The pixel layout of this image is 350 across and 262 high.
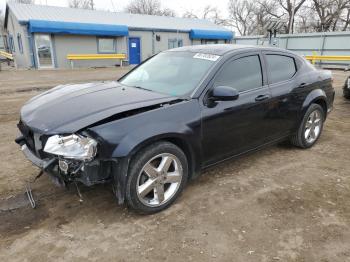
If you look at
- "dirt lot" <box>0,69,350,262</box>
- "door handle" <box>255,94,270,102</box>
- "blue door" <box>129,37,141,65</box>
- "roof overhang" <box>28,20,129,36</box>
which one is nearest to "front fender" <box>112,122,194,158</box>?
"dirt lot" <box>0,69,350,262</box>

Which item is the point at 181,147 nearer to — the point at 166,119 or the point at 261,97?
the point at 166,119

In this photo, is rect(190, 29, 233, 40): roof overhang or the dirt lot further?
rect(190, 29, 233, 40): roof overhang

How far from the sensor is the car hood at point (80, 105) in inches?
113

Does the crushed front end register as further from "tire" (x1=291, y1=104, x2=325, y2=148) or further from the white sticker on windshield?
"tire" (x1=291, y1=104, x2=325, y2=148)

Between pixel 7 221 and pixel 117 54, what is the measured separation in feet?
69.5

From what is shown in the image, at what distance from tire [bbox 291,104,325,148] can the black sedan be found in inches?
4.4

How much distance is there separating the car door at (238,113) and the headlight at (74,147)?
4.17 feet

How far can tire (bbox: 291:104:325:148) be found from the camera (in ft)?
16.1

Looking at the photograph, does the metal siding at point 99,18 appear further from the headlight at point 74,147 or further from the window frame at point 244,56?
the headlight at point 74,147

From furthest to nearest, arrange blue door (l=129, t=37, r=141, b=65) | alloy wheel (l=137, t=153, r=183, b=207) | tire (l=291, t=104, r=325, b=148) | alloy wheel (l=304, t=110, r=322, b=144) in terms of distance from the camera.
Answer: blue door (l=129, t=37, r=141, b=65)
alloy wheel (l=304, t=110, r=322, b=144)
tire (l=291, t=104, r=325, b=148)
alloy wheel (l=137, t=153, r=183, b=207)

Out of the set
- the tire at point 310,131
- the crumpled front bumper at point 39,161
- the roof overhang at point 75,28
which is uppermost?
the roof overhang at point 75,28

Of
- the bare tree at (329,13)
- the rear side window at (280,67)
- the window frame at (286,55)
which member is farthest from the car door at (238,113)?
the bare tree at (329,13)

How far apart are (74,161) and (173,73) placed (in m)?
1.75

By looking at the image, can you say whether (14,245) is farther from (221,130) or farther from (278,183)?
(278,183)
